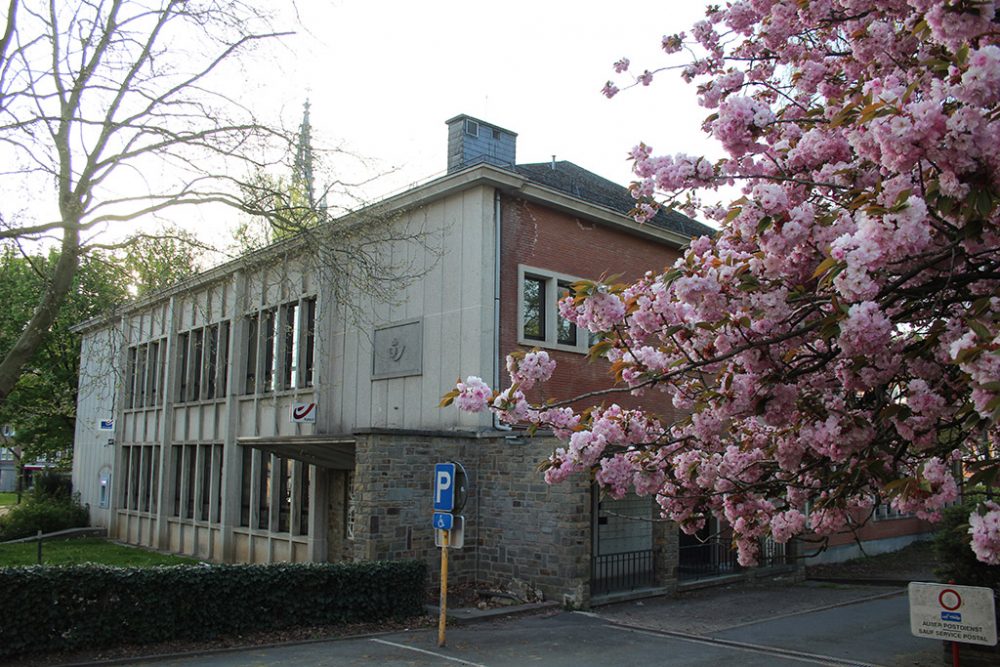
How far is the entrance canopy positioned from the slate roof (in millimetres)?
6398

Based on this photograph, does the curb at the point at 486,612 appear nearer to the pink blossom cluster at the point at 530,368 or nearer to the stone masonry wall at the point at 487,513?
the stone masonry wall at the point at 487,513

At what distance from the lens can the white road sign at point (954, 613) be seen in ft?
25.3

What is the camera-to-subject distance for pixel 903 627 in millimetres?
13664

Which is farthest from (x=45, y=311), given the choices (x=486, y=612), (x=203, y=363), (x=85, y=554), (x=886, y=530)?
(x=886, y=530)

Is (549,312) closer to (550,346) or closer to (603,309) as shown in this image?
(550,346)

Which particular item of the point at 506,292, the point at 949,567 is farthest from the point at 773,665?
the point at 506,292

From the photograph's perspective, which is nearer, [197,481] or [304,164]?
[304,164]

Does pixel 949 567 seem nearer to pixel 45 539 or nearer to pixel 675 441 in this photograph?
pixel 675 441

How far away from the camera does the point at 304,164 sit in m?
11.3

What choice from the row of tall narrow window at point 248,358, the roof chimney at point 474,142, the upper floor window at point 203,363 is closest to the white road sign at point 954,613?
the roof chimney at point 474,142

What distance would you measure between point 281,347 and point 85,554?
339 inches

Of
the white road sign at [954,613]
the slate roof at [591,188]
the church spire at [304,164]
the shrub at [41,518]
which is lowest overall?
the shrub at [41,518]

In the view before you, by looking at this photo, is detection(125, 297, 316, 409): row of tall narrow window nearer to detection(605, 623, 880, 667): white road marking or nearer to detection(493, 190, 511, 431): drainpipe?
detection(493, 190, 511, 431): drainpipe

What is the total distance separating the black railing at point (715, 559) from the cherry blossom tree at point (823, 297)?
1245 cm
